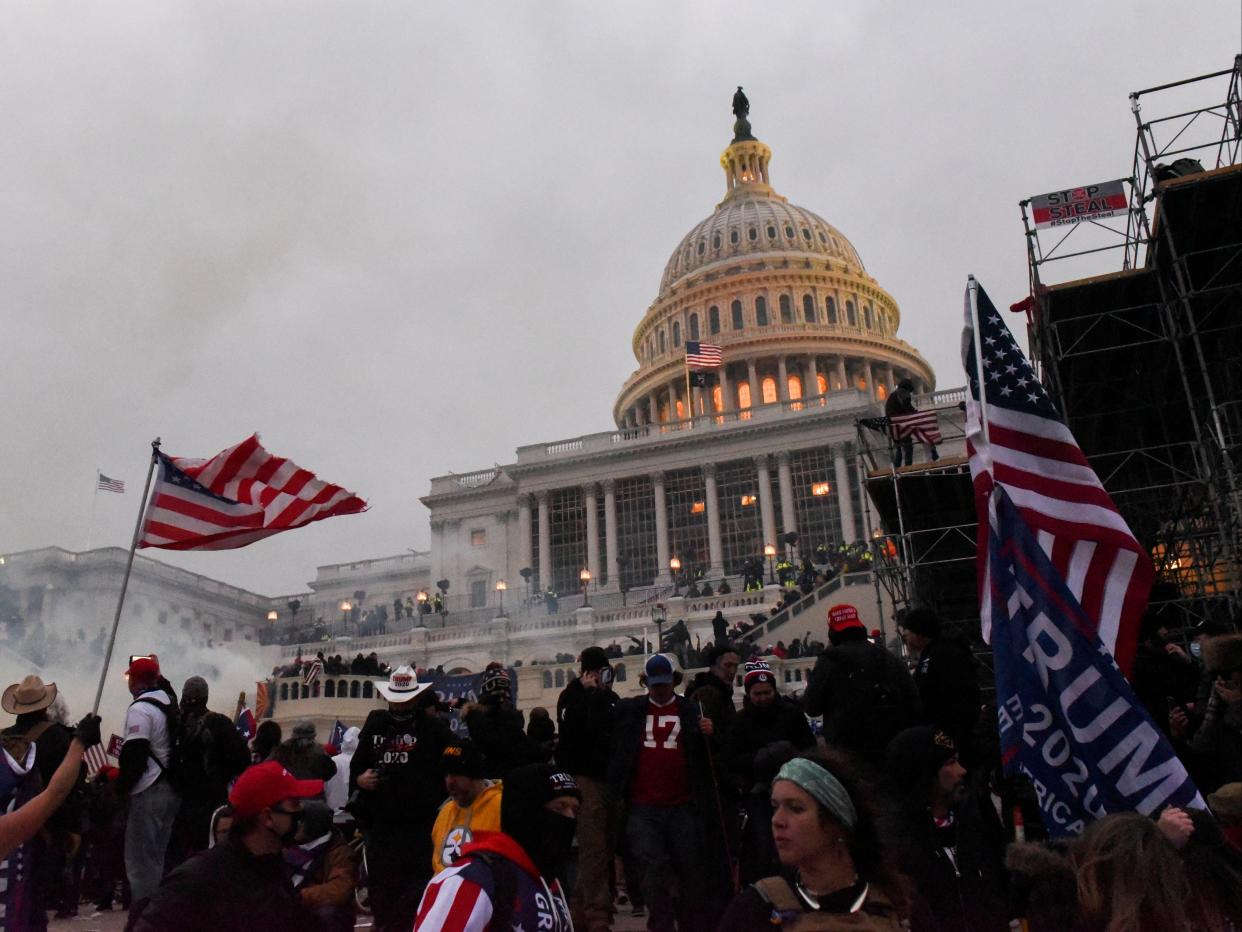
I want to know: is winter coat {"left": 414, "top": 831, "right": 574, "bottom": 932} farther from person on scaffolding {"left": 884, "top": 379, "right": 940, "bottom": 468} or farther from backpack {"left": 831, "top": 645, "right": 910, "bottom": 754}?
person on scaffolding {"left": 884, "top": 379, "right": 940, "bottom": 468}

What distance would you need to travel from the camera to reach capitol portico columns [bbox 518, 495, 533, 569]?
66062mm

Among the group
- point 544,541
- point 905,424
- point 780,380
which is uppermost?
point 780,380

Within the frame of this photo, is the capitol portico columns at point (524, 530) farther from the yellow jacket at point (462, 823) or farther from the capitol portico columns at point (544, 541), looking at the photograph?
the yellow jacket at point (462, 823)

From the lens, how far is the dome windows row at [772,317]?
86750mm

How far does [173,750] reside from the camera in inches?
315

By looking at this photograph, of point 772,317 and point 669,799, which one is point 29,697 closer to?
point 669,799

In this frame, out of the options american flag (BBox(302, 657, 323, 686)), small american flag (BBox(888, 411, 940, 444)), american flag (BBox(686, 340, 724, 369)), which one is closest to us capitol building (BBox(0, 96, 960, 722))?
american flag (BBox(686, 340, 724, 369))

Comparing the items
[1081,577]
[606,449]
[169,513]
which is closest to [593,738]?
[1081,577]

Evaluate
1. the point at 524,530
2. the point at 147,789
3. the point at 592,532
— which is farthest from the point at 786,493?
the point at 147,789

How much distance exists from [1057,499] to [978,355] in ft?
3.58

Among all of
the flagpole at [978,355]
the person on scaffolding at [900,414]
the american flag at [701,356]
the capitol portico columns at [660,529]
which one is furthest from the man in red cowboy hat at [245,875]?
the american flag at [701,356]

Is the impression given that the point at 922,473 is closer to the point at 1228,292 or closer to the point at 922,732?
the point at 1228,292

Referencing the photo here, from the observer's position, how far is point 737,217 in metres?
97.4

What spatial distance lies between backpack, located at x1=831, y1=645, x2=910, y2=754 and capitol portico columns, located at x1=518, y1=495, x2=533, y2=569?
59.2m
